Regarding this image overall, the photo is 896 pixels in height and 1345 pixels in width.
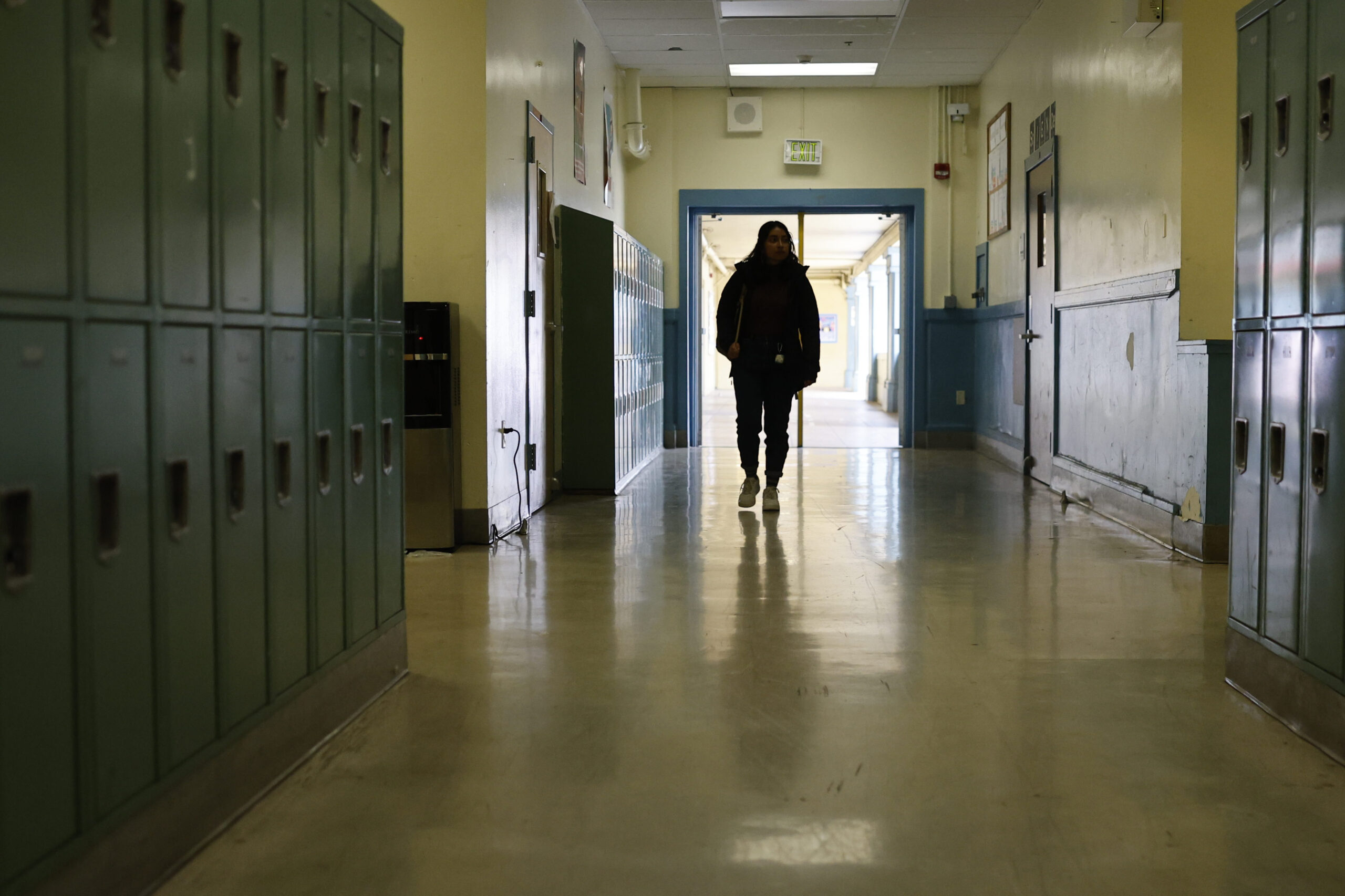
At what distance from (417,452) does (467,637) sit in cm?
169

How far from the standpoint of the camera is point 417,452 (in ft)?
16.5

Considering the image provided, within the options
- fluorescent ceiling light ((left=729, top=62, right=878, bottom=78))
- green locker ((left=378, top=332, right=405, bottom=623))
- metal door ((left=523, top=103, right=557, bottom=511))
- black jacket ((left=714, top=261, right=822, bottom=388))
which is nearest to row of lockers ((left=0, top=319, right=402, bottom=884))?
green locker ((left=378, top=332, right=405, bottom=623))

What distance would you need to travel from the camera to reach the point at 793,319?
613 cm

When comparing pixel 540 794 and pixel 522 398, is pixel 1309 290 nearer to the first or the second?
pixel 540 794

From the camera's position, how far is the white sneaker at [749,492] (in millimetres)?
6254

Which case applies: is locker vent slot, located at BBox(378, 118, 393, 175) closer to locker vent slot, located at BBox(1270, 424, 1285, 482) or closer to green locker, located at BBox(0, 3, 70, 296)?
green locker, located at BBox(0, 3, 70, 296)

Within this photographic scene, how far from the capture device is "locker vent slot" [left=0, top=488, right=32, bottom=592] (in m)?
1.48

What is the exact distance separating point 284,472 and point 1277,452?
2084 millimetres

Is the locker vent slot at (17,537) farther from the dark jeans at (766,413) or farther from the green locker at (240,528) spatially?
the dark jeans at (766,413)

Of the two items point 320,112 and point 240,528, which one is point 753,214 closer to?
point 320,112

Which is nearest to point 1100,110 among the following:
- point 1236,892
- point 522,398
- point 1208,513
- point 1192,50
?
point 1192,50

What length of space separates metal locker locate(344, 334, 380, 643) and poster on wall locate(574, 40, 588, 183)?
4.95 meters

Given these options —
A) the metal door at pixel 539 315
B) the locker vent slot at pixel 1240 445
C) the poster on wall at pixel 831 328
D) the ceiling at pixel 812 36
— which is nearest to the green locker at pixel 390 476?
the locker vent slot at pixel 1240 445

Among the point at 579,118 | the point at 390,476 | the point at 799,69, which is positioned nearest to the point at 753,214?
the point at 799,69
